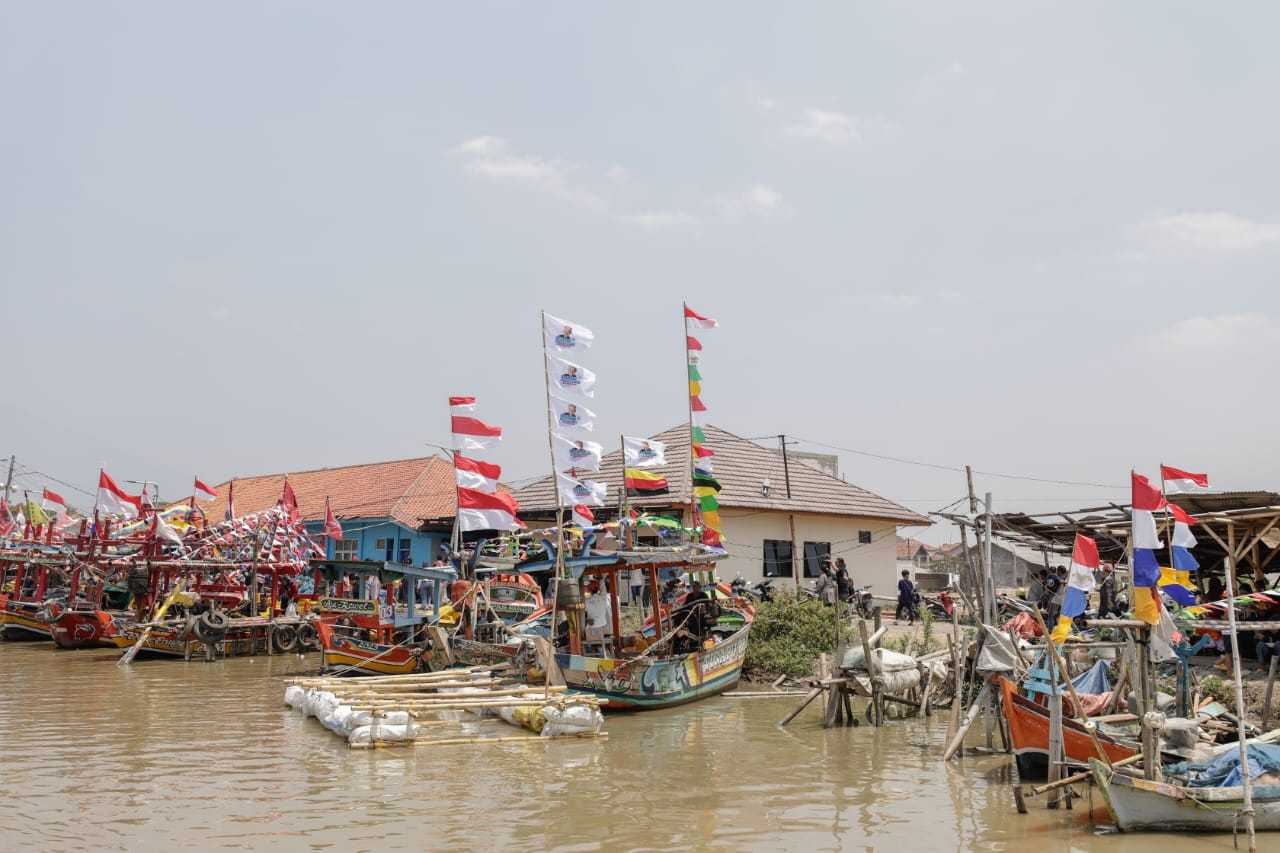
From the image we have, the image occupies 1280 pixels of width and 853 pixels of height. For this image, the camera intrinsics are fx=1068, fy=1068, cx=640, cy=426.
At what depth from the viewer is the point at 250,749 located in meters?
14.6

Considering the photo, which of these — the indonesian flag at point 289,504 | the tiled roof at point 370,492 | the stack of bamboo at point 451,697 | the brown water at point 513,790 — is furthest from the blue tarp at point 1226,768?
the tiled roof at point 370,492

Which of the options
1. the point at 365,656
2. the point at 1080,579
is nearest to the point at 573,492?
the point at 365,656

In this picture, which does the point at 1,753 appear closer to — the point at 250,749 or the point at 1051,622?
the point at 250,749

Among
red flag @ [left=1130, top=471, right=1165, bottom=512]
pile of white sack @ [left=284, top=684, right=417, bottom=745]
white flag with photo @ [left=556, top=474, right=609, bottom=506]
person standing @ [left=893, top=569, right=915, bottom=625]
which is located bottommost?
pile of white sack @ [left=284, top=684, right=417, bottom=745]

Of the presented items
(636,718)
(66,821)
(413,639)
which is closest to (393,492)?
(413,639)

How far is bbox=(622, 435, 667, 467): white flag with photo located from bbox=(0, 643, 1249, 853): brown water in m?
4.65

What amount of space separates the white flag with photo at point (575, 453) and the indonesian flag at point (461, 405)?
269 centimetres

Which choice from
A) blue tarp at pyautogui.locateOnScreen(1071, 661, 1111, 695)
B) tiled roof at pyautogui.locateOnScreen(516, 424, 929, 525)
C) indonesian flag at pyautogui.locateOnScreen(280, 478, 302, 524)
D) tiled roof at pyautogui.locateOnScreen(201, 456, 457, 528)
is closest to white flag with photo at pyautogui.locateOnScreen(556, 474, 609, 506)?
blue tarp at pyautogui.locateOnScreen(1071, 661, 1111, 695)

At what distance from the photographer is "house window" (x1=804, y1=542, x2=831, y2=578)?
31.0 metres

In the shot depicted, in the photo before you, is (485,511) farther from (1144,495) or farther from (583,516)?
(1144,495)

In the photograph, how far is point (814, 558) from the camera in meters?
31.1

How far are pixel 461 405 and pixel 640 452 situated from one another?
3443mm

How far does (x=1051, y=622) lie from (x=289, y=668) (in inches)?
673

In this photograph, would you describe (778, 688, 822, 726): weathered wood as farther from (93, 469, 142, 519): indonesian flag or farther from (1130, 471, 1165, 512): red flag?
(93, 469, 142, 519): indonesian flag
